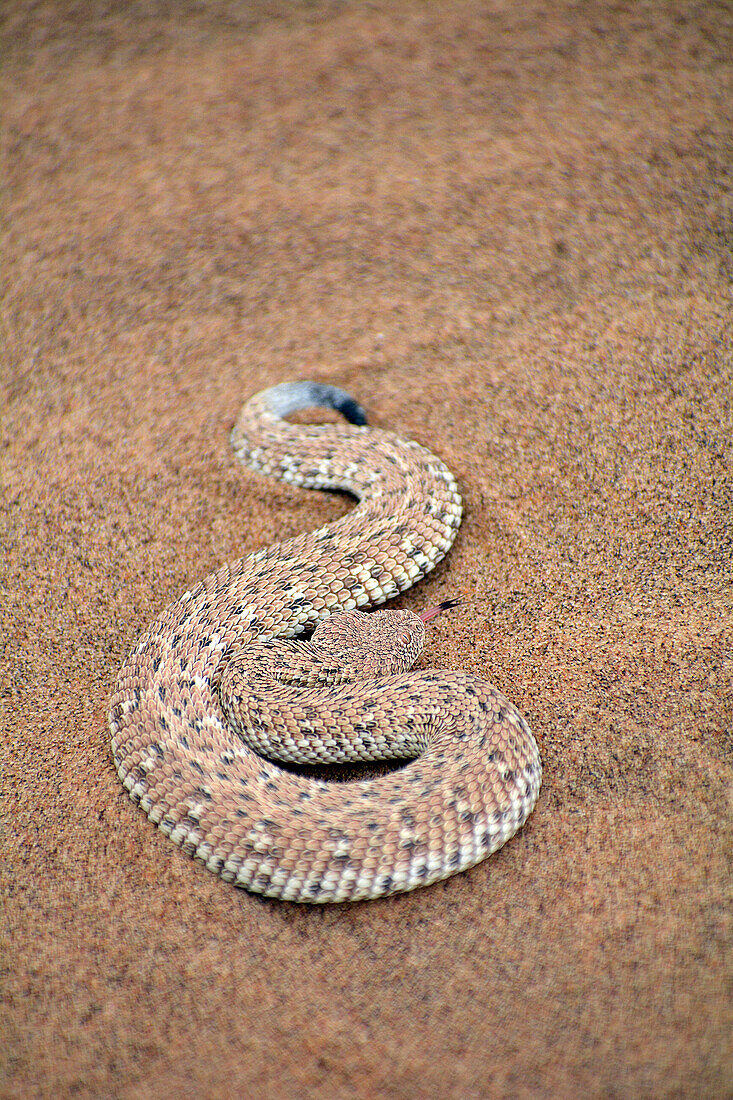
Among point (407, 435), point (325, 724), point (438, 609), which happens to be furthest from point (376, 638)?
point (407, 435)

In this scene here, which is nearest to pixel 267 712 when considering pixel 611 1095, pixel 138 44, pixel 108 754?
pixel 108 754

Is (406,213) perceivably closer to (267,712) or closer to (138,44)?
(138,44)

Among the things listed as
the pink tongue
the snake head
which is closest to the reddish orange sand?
the pink tongue

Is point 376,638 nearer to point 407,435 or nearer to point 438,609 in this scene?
point 438,609

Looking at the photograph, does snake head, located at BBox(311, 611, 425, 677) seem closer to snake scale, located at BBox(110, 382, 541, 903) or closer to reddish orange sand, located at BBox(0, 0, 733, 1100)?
snake scale, located at BBox(110, 382, 541, 903)

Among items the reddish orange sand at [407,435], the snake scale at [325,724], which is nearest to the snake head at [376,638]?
the snake scale at [325,724]

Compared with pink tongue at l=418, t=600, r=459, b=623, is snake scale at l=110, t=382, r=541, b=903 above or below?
above
